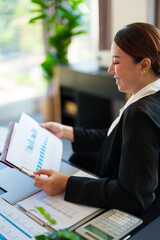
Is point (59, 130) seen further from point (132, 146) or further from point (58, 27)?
point (58, 27)

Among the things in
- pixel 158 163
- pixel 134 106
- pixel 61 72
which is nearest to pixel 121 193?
pixel 158 163

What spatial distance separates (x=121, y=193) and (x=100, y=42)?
8.21ft

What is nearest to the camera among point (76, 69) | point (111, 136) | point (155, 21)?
point (111, 136)

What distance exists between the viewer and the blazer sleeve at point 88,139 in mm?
1680

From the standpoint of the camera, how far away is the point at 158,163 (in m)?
1.13

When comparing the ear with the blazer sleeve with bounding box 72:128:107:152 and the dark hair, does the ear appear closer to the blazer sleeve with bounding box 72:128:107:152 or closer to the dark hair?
the dark hair

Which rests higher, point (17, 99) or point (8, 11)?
point (8, 11)

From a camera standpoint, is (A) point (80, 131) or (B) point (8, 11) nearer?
(A) point (80, 131)

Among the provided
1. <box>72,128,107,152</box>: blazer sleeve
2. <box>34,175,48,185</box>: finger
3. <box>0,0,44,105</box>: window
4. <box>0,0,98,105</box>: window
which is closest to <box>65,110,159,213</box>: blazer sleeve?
<box>34,175,48,185</box>: finger

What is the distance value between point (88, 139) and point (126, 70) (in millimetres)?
525

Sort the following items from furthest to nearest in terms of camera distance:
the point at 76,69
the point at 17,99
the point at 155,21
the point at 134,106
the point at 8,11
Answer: the point at 17,99
the point at 8,11
the point at 76,69
the point at 155,21
the point at 134,106

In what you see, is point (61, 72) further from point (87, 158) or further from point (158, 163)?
point (158, 163)

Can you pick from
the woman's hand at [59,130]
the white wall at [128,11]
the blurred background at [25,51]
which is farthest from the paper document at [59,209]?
the blurred background at [25,51]

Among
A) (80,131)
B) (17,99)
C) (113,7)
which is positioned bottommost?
(17,99)
